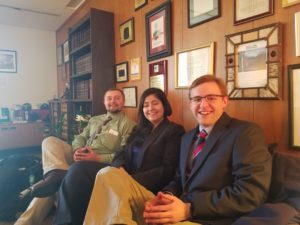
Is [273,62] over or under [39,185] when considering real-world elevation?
over

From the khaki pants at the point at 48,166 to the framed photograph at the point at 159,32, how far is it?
Result: 3.97 ft

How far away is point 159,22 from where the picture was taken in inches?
85.0

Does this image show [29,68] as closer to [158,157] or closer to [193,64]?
[193,64]

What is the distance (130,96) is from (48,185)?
1234 mm

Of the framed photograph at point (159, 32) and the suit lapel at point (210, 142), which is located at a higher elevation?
the framed photograph at point (159, 32)

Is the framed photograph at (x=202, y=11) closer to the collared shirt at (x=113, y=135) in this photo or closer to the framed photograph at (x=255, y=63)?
the framed photograph at (x=255, y=63)

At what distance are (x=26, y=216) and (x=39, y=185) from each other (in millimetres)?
266

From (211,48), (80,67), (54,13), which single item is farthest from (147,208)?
(54,13)

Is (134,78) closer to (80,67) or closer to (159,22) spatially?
(159,22)

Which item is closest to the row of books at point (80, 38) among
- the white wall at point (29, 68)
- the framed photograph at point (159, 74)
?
the framed photograph at point (159, 74)

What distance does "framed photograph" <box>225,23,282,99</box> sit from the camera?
52.5 inches

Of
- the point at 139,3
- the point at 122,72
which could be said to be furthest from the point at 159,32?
the point at 122,72

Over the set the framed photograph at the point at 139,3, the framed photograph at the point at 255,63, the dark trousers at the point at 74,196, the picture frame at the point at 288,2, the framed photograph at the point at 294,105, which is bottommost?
the dark trousers at the point at 74,196

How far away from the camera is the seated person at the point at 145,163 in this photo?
160 cm
